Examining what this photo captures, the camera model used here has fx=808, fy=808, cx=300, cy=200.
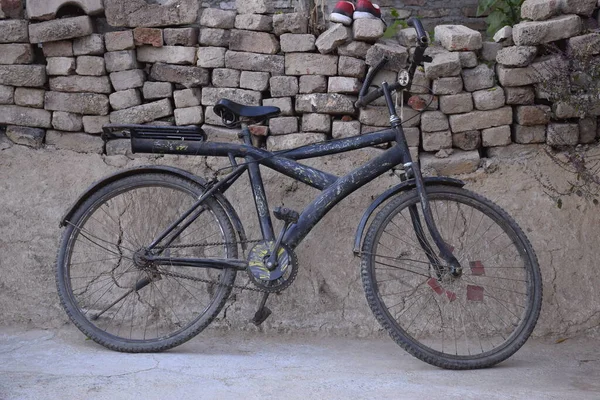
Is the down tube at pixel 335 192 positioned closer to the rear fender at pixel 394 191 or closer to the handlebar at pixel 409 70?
the rear fender at pixel 394 191

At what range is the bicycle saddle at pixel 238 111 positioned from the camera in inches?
157

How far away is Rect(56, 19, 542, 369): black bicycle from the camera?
3926 millimetres

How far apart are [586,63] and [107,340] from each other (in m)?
2.94

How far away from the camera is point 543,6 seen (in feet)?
14.7

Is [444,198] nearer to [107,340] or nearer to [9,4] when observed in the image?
[107,340]

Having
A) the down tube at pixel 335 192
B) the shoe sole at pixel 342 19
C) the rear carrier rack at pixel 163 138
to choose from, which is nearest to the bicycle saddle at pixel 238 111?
the rear carrier rack at pixel 163 138

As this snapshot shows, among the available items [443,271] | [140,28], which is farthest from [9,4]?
[443,271]

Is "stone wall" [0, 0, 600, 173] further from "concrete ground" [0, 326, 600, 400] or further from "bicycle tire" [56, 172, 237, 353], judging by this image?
"concrete ground" [0, 326, 600, 400]

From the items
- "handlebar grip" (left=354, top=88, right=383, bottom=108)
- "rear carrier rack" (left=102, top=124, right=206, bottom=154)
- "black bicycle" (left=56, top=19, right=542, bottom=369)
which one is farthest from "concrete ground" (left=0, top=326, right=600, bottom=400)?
"handlebar grip" (left=354, top=88, right=383, bottom=108)

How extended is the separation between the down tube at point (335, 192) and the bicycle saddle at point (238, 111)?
490mm

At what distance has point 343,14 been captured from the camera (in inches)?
177

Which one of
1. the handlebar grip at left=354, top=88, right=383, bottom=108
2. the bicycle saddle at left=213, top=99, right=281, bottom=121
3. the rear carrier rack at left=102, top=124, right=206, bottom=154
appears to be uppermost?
the handlebar grip at left=354, top=88, right=383, bottom=108

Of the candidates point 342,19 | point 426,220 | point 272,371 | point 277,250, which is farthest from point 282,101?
point 272,371

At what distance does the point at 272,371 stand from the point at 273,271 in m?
0.49
